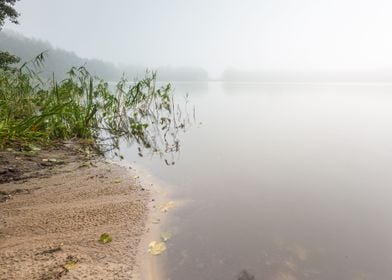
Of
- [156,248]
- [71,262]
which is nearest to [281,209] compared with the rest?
[156,248]

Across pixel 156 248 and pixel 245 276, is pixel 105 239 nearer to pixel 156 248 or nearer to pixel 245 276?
pixel 156 248

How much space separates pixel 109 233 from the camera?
2.41 m

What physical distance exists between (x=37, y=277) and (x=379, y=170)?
4519 millimetres

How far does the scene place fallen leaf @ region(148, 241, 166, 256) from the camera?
7.13ft

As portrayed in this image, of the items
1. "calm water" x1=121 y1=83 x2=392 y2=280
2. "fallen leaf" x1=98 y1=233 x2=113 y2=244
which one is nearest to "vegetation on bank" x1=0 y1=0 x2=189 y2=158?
"calm water" x1=121 y1=83 x2=392 y2=280

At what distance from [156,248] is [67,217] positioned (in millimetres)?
1009

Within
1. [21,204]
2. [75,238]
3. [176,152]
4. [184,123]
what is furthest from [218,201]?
[184,123]

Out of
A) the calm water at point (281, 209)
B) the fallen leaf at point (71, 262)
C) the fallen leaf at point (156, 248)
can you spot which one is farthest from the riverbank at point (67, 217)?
the calm water at point (281, 209)

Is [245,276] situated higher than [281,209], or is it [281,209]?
[281,209]

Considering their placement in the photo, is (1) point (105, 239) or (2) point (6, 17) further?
(2) point (6, 17)

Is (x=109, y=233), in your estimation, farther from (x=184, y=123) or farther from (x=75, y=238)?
(x=184, y=123)

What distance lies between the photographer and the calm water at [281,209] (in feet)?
6.63

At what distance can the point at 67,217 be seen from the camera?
2.63 meters

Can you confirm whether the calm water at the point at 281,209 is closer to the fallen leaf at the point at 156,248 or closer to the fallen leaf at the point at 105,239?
the fallen leaf at the point at 156,248
